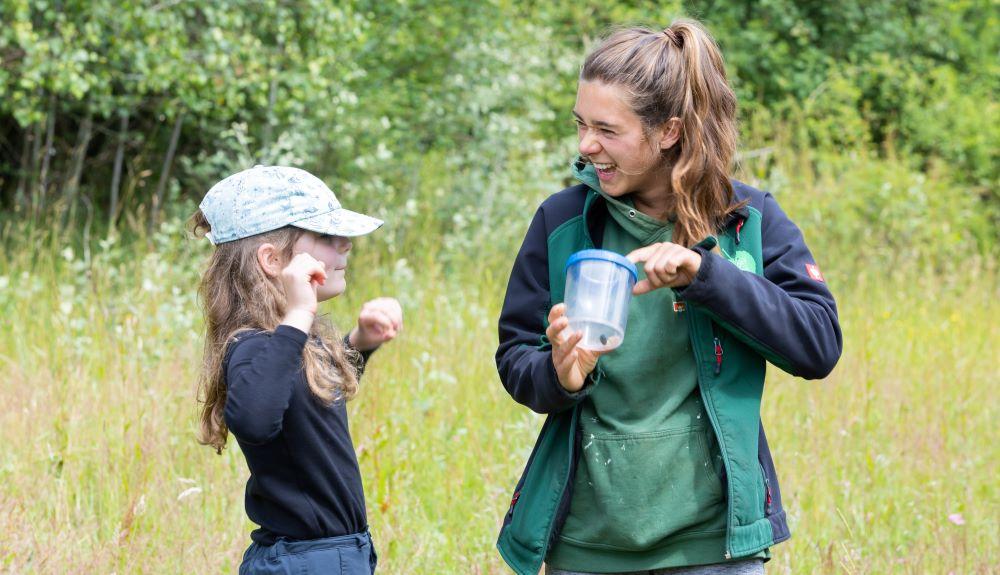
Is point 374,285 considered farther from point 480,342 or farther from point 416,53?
point 416,53

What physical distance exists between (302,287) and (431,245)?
4.89 m

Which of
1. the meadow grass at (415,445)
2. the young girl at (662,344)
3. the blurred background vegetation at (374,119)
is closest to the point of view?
the young girl at (662,344)

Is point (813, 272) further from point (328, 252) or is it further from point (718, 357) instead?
point (328, 252)

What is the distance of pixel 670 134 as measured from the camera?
2.21 metres

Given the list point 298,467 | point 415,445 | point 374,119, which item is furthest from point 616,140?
point 374,119

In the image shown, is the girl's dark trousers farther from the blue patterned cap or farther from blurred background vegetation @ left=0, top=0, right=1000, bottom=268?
blurred background vegetation @ left=0, top=0, right=1000, bottom=268

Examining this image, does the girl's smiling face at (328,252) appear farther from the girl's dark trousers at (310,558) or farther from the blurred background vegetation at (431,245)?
the blurred background vegetation at (431,245)

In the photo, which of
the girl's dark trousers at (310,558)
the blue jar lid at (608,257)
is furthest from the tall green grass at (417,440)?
the blue jar lid at (608,257)

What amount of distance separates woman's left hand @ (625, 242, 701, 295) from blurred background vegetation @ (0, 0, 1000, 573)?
1.64m

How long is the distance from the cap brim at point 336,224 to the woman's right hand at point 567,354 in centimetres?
57

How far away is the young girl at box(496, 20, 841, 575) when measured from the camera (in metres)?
2.07

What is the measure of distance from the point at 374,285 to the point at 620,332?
4.27 meters

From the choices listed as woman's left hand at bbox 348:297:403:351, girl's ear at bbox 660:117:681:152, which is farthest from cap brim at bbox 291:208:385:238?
girl's ear at bbox 660:117:681:152

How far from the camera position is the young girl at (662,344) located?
6.81ft
